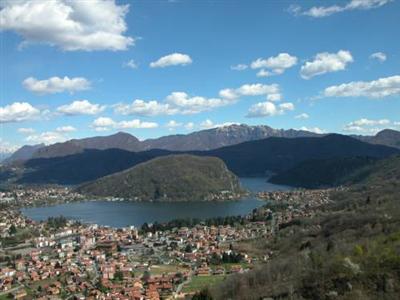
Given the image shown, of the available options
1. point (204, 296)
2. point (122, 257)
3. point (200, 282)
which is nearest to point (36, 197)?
point (122, 257)

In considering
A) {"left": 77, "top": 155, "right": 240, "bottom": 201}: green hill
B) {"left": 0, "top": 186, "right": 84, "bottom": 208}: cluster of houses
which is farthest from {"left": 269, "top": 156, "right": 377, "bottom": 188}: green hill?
{"left": 0, "top": 186, "right": 84, "bottom": 208}: cluster of houses

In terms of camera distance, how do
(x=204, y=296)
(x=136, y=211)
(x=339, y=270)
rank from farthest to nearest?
1. (x=136, y=211)
2. (x=204, y=296)
3. (x=339, y=270)

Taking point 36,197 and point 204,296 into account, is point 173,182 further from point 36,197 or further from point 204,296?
point 204,296

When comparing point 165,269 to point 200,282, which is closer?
point 200,282

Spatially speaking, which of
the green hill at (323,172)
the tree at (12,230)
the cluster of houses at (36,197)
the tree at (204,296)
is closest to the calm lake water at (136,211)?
the cluster of houses at (36,197)

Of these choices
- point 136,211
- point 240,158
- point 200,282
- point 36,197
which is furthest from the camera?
point 240,158

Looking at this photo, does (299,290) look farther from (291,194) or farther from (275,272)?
(291,194)

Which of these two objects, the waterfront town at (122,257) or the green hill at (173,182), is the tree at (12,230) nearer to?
the waterfront town at (122,257)
